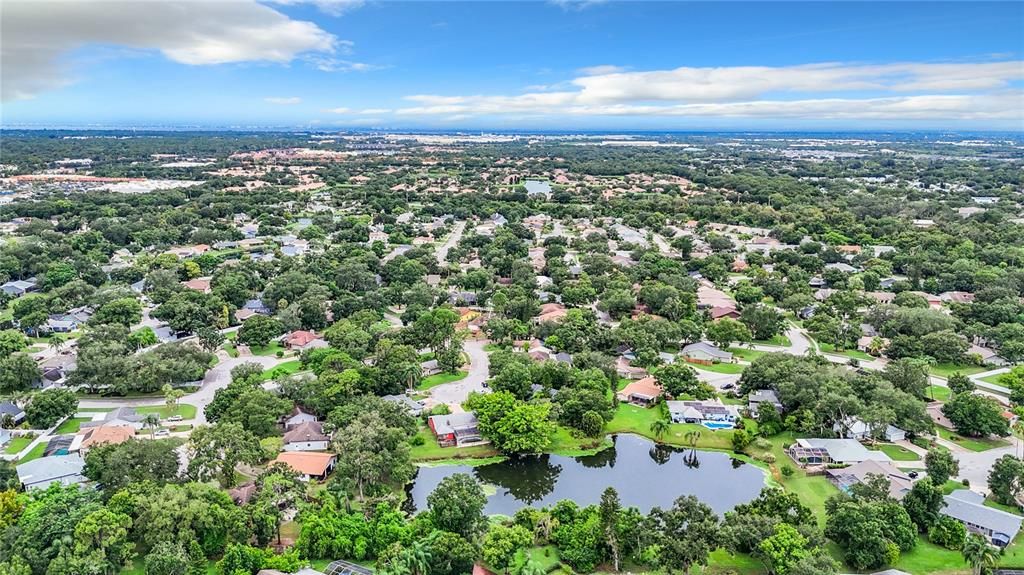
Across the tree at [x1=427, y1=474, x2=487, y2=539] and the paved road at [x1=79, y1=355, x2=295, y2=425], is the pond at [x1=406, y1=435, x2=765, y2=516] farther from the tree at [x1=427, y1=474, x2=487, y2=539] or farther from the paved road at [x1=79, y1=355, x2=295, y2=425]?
the paved road at [x1=79, y1=355, x2=295, y2=425]

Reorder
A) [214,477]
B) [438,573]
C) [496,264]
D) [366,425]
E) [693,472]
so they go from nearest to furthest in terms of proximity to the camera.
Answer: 1. [438,573]
2. [214,477]
3. [366,425]
4. [693,472]
5. [496,264]

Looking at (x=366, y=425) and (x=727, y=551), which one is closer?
(x=727, y=551)

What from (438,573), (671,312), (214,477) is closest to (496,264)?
(671,312)

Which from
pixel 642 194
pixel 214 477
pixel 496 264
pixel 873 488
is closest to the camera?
pixel 873 488

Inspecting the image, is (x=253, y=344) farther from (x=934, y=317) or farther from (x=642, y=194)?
(x=642, y=194)

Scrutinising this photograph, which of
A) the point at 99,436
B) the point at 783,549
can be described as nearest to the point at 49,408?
the point at 99,436

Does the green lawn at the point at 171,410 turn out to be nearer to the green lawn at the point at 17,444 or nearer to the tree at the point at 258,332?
the green lawn at the point at 17,444
